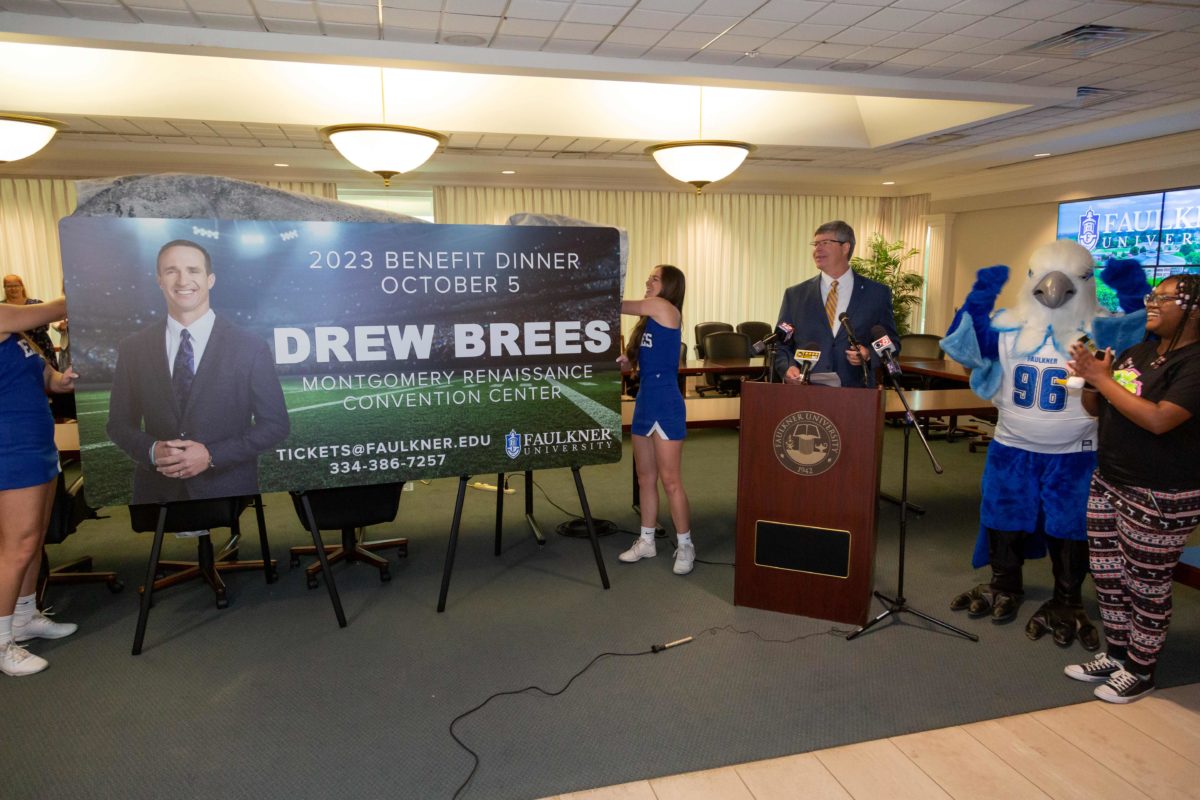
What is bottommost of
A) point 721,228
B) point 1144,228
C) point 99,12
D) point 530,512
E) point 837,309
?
point 530,512

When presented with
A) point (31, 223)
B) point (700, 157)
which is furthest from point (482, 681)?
point (31, 223)

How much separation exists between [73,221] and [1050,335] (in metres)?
3.67

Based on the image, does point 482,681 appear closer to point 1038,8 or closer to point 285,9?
point 285,9

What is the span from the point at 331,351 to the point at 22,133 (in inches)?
135

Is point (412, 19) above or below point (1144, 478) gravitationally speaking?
above

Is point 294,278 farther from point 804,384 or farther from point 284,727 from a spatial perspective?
point 804,384

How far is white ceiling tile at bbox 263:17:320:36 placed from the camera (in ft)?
12.6

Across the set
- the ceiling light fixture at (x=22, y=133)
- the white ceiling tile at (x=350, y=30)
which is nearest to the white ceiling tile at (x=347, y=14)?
the white ceiling tile at (x=350, y=30)

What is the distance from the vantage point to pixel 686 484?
18.7 feet

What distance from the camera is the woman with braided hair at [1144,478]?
2449 mm

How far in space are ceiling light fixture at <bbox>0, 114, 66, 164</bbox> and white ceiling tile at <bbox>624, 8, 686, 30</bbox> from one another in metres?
3.73

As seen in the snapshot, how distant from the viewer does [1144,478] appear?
2537 millimetres

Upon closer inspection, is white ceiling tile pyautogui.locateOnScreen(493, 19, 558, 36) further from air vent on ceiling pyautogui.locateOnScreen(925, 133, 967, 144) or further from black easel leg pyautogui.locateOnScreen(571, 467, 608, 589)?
air vent on ceiling pyautogui.locateOnScreen(925, 133, 967, 144)

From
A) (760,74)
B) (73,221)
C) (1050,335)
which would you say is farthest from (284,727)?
(760,74)
